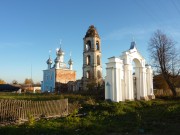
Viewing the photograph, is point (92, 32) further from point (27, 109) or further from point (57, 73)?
point (27, 109)

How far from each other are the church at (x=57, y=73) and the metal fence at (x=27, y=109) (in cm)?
3413

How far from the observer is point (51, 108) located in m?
15.9

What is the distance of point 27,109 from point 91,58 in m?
26.0

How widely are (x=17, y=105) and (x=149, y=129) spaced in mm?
7721

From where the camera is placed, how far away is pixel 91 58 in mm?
39688

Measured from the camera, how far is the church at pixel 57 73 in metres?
52.3

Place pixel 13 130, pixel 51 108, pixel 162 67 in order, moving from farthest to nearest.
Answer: pixel 162 67 < pixel 51 108 < pixel 13 130

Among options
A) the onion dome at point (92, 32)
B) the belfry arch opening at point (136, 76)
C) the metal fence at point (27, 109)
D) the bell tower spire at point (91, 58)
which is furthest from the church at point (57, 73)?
the metal fence at point (27, 109)

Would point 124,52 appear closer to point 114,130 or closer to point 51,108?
point 51,108

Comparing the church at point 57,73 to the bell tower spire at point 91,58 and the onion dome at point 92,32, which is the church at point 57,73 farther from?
the onion dome at point 92,32

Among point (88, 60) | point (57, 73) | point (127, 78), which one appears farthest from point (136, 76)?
point (57, 73)

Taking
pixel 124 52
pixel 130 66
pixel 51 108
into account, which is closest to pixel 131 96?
pixel 130 66

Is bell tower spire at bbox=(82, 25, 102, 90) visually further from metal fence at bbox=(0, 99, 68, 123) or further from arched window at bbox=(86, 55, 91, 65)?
metal fence at bbox=(0, 99, 68, 123)

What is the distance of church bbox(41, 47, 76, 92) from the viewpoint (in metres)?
52.3
